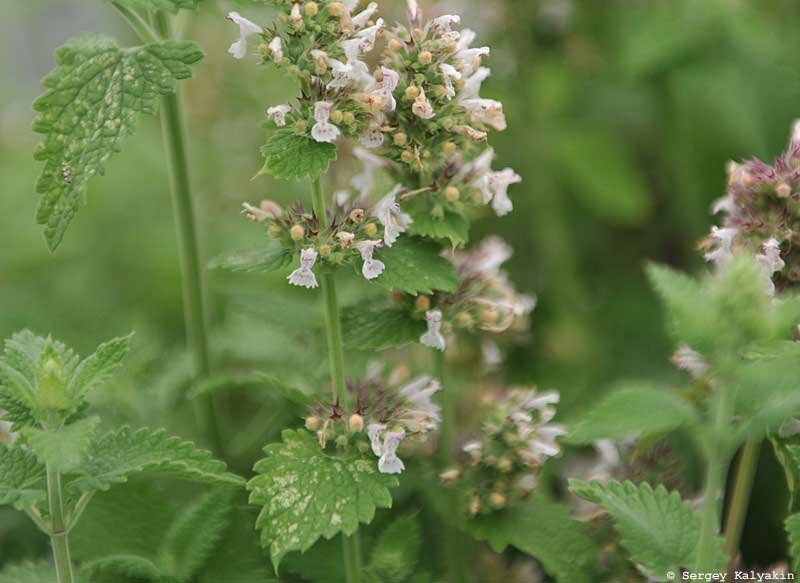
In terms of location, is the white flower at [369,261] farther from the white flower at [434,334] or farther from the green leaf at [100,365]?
the green leaf at [100,365]

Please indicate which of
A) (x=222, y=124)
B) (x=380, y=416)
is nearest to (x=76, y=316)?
(x=222, y=124)

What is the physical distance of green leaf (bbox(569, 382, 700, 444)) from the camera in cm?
105

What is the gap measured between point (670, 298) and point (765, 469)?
1140 millimetres

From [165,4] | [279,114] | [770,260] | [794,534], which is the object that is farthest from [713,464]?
[165,4]

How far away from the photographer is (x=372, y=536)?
5.49ft

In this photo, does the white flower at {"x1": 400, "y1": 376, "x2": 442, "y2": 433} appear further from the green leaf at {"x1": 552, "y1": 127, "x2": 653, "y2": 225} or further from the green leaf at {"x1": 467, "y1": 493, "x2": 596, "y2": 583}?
the green leaf at {"x1": 552, "y1": 127, "x2": 653, "y2": 225}

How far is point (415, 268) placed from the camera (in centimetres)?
134

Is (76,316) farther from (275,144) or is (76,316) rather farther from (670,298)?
(670,298)

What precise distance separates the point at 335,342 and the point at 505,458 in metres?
0.33

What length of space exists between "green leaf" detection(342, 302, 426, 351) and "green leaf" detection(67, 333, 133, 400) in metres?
0.33

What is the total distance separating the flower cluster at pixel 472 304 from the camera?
56.6 inches

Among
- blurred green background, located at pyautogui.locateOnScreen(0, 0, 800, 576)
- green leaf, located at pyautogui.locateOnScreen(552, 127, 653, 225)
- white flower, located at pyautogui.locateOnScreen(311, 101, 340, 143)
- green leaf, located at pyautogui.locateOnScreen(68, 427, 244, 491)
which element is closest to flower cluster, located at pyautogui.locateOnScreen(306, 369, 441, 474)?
green leaf, located at pyautogui.locateOnScreen(68, 427, 244, 491)

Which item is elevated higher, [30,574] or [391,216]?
[391,216]

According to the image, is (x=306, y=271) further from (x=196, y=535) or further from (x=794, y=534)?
(x=794, y=534)
